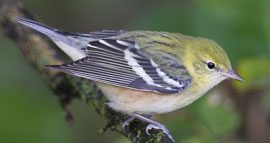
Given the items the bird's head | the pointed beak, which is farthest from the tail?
the pointed beak

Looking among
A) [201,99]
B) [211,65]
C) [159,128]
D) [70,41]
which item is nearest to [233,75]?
[211,65]

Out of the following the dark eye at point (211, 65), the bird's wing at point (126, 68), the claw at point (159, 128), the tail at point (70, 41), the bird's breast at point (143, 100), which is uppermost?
the tail at point (70, 41)

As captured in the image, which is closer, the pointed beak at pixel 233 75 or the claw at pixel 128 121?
the claw at pixel 128 121

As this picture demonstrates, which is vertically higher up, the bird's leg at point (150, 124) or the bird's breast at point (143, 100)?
the bird's breast at point (143, 100)

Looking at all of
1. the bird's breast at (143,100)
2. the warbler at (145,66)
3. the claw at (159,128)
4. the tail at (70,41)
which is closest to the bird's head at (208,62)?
the warbler at (145,66)

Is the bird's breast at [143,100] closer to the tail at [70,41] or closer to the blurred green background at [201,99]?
the blurred green background at [201,99]

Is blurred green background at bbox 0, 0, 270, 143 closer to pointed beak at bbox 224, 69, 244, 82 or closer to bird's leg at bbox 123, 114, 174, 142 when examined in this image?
pointed beak at bbox 224, 69, 244, 82

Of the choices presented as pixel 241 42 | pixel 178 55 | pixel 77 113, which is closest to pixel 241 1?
pixel 241 42
